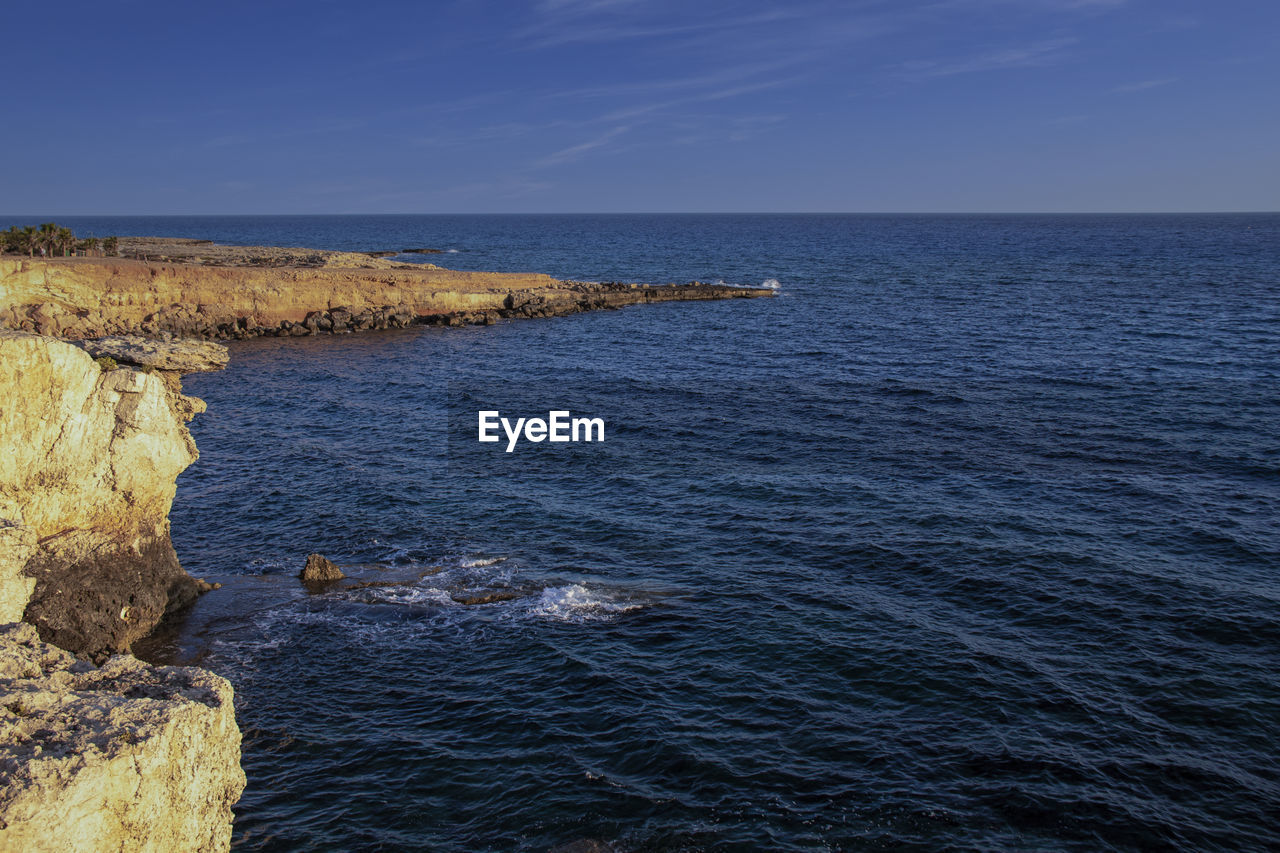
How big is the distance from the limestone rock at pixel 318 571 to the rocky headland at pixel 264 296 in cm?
3793

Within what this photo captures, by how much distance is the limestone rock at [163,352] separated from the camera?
52.6 m

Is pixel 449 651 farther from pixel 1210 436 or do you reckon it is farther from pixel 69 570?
pixel 1210 436

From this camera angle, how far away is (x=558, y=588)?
28938 millimetres

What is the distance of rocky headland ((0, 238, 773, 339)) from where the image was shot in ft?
211

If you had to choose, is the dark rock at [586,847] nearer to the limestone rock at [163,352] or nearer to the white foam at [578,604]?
the white foam at [578,604]

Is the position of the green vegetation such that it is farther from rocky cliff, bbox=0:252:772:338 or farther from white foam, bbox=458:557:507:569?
white foam, bbox=458:557:507:569

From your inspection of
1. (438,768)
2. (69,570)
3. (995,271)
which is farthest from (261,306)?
(995,271)

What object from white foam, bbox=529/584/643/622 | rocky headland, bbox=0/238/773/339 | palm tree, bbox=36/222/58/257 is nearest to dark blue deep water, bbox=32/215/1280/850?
white foam, bbox=529/584/643/622

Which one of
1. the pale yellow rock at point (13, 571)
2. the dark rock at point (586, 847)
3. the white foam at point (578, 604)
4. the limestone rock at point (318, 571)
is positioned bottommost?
the dark rock at point (586, 847)

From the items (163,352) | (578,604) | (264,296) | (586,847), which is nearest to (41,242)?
(264,296)

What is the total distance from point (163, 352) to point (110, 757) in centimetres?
5298

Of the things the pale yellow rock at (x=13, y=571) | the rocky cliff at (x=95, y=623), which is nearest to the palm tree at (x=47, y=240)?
the rocky cliff at (x=95, y=623)

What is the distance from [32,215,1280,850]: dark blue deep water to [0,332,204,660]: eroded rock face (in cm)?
239

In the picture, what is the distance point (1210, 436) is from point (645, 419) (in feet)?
95.8
